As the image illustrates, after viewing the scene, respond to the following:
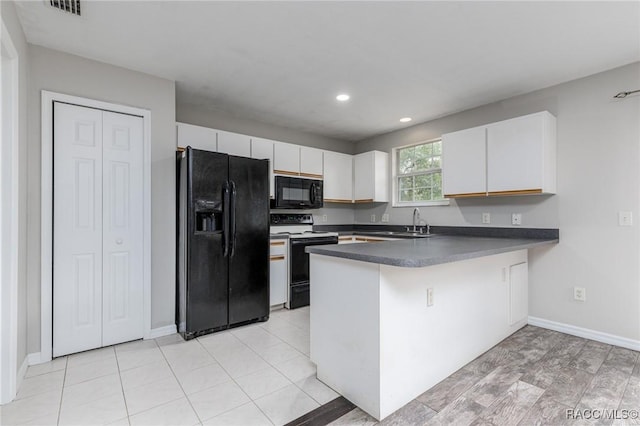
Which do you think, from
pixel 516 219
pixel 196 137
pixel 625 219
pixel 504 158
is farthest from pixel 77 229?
pixel 625 219

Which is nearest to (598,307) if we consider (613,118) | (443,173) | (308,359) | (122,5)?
(613,118)

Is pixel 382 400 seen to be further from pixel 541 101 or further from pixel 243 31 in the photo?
pixel 541 101

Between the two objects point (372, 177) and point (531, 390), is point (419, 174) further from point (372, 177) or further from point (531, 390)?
point (531, 390)

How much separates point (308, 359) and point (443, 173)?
103 inches

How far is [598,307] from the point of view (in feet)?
9.21

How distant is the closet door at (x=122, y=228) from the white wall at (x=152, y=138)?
0.40 feet

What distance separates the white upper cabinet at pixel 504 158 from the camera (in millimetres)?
2926

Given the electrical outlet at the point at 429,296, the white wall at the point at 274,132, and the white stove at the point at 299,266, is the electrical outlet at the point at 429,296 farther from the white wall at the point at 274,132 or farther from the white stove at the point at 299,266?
the white wall at the point at 274,132

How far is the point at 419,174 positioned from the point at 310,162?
1587 millimetres

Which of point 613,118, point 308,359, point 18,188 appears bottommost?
point 308,359

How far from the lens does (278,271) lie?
3750mm

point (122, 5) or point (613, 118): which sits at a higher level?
point (122, 5)

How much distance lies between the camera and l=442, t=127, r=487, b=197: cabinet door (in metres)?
3.34

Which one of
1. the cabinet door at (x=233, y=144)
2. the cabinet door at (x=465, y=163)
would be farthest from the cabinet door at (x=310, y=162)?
the cabinet door at (x=465, y=163)
